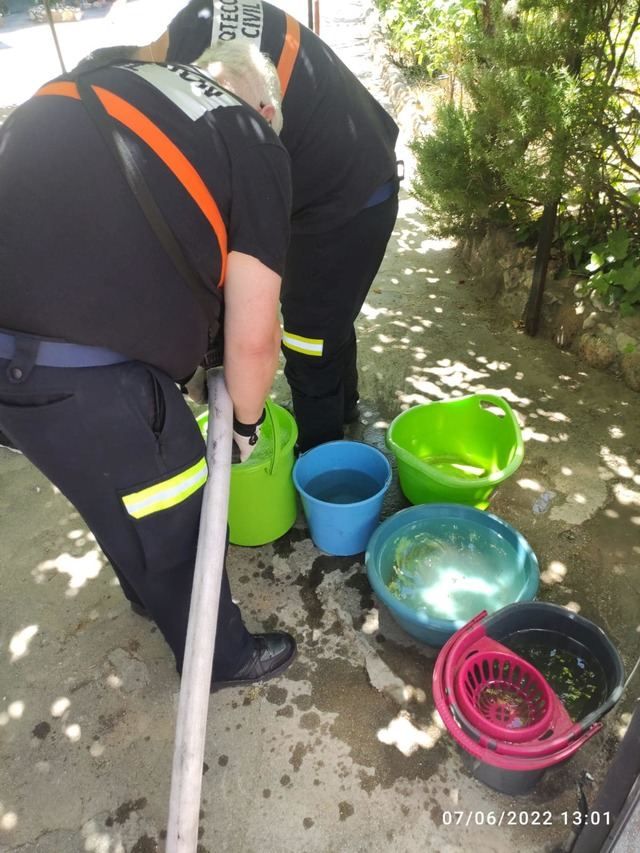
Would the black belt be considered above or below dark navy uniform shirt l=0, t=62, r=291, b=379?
below

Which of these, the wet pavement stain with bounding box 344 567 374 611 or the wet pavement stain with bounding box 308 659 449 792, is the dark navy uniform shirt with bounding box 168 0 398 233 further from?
the wet pavement stain with bounding box 308 659 449 792

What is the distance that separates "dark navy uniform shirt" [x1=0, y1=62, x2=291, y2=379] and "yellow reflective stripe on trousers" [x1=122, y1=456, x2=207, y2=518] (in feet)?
1.17

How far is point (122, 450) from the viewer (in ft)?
4.91

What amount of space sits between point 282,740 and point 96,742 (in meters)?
0.65

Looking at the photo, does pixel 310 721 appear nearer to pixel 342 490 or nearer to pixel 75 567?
pixel 342 490

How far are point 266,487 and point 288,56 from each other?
1.55m

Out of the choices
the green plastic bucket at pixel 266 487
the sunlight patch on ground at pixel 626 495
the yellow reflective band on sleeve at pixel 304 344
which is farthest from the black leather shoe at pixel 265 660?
the sunlight patch on ground at pixel 626 495

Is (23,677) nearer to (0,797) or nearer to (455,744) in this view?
(0,797)

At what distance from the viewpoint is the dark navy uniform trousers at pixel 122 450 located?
4.62 feet

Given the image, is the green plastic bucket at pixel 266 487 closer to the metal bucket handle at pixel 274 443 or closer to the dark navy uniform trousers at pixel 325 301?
the metal bucket handle at pixel 274 443

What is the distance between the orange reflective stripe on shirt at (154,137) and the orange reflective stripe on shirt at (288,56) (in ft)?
2.86

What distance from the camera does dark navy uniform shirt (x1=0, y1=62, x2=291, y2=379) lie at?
120 cm

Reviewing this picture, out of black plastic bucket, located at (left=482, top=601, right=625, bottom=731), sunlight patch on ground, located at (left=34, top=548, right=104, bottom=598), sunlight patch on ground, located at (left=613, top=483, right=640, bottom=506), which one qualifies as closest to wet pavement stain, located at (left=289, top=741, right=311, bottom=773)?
black plastic bucket, located at (left=482, top=601, right=625, bottom=731)

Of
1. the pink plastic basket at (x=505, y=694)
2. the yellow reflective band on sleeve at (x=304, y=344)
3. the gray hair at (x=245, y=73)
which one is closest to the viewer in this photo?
the gray hair at (x=245, y=73)
